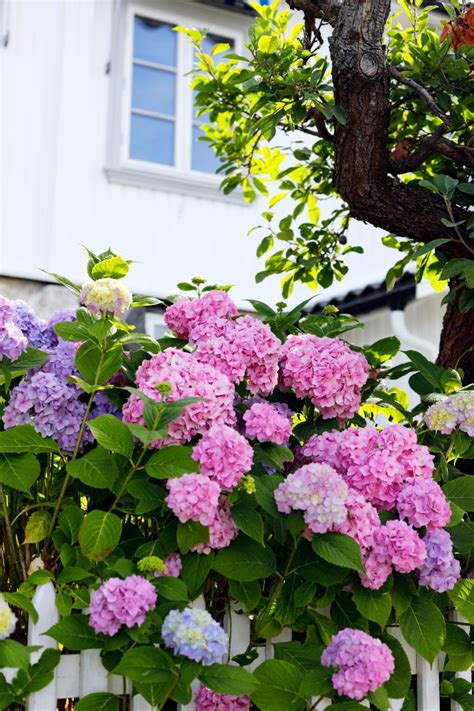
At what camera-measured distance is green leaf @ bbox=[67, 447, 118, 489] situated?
57.9 inches

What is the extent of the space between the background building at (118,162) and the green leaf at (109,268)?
4412 mm

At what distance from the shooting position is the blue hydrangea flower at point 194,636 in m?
1.27

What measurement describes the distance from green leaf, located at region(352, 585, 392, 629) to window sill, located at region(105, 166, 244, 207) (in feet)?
17.2

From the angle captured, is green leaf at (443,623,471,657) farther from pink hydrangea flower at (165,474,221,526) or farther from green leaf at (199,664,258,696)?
pink hydrangea flower at (165,474,221,526)

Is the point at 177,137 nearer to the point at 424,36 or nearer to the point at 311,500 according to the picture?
the point at 424,36

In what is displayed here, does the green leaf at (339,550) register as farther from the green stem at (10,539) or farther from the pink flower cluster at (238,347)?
the green stem at (10,539)

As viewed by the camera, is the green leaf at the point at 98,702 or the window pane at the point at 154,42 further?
the window pane at the point at 154,42

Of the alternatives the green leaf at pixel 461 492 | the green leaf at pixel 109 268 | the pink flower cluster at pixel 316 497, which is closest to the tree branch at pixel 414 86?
the green leaf at pixel 109 268

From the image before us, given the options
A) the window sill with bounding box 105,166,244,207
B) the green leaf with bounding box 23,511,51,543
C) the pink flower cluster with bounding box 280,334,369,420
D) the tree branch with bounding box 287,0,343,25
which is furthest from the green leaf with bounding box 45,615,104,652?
the window sill with bounding box 105,166,244,207

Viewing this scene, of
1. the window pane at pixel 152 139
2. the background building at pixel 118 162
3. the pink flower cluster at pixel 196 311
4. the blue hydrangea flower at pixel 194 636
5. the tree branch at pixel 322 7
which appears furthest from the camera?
the window pane at pixel 152 139

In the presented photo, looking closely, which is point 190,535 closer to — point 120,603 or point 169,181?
point 120,603

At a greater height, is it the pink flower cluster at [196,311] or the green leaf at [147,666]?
the pink flower cluster at [196,311]

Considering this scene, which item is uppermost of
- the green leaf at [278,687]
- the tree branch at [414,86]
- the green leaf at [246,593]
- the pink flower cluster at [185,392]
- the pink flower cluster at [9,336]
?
the tree branch at [414,86]

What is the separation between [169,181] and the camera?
6520 millimetres
